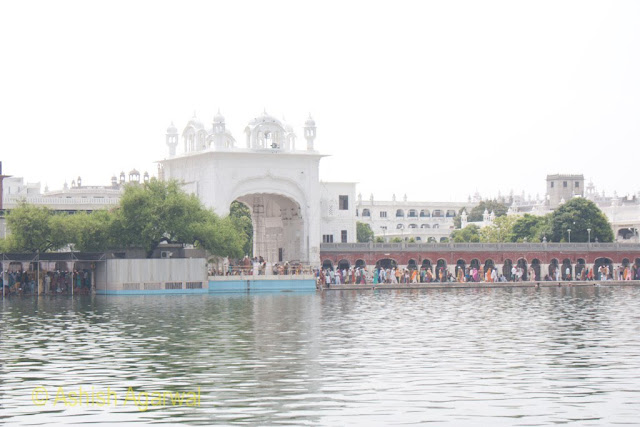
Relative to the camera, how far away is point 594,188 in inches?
6594

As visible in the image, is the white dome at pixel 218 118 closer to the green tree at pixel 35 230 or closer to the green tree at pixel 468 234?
the green tree at pixel 35 230

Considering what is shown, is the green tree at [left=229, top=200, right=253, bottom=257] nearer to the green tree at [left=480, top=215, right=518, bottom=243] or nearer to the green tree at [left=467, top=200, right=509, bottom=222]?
the green tree at [left=480, top=215, right=518, bottom=243]

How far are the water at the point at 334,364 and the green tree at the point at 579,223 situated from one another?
47993 millimetres

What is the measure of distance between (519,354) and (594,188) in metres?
153

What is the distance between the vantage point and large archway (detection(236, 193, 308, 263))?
60.3 meters

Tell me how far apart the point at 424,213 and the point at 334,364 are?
12165 cm

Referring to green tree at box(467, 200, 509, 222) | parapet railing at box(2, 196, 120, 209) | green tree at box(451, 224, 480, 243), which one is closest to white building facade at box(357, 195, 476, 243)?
green tree at box(467, 200, 509, 222)

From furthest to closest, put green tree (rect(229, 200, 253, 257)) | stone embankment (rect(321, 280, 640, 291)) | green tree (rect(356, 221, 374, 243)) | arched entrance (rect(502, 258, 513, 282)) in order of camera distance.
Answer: green tree (rect(356, 221, 374, 243)) < green tree (rect(229, 200, 253, 257)) < arched entrance (rect(502, 258, 513, 282)) < stone embankment (rect(321, 280, 640, 291))

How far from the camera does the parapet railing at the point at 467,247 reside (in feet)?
206

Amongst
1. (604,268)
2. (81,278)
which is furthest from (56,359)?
(604,268)

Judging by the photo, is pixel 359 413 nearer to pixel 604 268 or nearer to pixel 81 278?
pixel 81 278

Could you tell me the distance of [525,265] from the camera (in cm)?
6919

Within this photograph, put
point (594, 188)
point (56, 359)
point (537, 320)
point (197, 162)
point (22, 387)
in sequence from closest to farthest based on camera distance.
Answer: point (22, 387)
point (56, 359)
point (537, 320)
point (197, 162)
point (594, 188)

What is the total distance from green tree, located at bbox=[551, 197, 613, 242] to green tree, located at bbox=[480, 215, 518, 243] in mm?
11100
